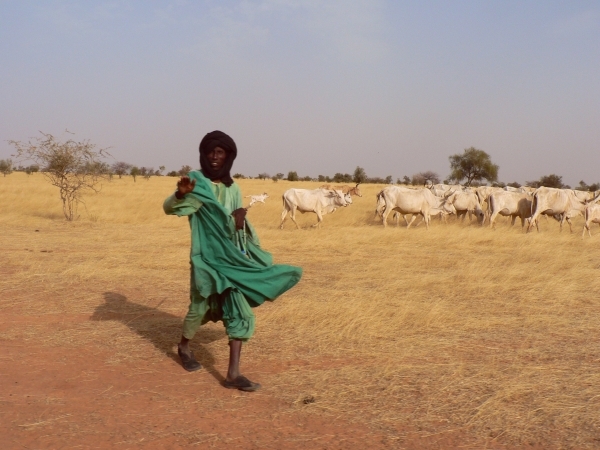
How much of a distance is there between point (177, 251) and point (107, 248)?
1.62m

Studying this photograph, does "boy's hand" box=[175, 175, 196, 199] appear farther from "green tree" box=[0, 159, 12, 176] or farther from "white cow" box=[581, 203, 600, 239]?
"green tree" box=[0, 159, 12, 176]

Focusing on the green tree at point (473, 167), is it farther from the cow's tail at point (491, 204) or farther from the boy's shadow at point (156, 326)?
the boy's shadow at point (156, 326)

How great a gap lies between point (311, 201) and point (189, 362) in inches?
526

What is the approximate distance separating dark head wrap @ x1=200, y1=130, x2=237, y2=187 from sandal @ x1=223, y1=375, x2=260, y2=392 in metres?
1.46

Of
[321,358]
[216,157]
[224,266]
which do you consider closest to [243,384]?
[224,266]

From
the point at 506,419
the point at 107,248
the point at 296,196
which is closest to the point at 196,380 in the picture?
the point at 506,419

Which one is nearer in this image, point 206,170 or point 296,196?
point 206,170

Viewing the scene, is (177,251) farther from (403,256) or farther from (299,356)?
(299,356)

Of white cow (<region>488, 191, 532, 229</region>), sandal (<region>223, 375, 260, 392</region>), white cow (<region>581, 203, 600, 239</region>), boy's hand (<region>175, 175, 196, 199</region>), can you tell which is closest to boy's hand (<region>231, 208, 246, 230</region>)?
boy's hand (<region>175, 175, 196, 199</region>)

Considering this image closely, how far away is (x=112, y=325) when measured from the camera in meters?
5.90

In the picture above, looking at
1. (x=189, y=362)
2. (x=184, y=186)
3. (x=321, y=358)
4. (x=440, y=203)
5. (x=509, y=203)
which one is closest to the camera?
(x=184, y=186)

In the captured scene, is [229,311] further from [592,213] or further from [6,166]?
[6,166]

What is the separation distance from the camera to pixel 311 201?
1789 cm

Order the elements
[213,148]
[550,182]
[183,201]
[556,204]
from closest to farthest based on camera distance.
A: [183,201] < [213,148] < [556,204] < [550,182]
